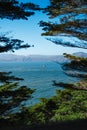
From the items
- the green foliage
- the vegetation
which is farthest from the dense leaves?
the green foliage

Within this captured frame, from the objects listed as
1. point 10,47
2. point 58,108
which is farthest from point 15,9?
point 58,108

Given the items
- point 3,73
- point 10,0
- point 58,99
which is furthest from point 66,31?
point 58,99

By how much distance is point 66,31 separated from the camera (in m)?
18.0

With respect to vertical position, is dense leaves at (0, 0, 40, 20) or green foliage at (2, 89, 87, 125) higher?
dense leaves at (0, 0, 40, 20)

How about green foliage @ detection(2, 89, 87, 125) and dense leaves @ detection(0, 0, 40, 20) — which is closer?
dense leaves @ detection(0, 0, 40, 20)

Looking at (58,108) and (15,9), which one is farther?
(58,108)

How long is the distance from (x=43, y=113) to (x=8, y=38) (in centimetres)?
1066

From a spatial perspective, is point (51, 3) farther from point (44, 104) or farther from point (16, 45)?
point (44, 104)

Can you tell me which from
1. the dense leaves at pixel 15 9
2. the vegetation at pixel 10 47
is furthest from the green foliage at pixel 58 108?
the dense leaves at pixel 15 9

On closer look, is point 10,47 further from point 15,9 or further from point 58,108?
→ point 58,108

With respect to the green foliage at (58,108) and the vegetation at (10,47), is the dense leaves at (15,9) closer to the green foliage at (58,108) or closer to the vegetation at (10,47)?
the vegetation at (10,47)

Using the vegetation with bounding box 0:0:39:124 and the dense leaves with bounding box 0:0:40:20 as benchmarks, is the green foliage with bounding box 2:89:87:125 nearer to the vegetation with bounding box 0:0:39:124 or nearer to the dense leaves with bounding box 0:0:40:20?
the vegetation with bounding box 0:0:39:124

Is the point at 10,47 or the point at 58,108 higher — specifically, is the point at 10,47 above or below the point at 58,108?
above

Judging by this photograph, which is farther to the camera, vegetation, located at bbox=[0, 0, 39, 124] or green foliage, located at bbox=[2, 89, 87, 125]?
green foliage, located at bbox=[2, 89, 87, 125]
